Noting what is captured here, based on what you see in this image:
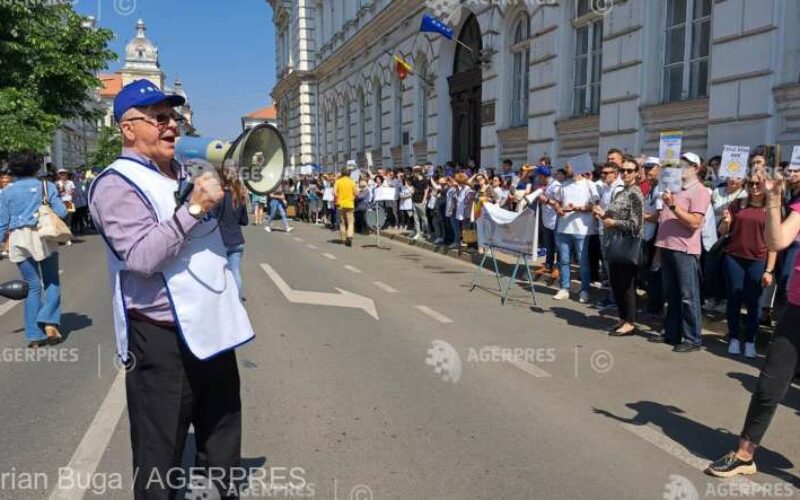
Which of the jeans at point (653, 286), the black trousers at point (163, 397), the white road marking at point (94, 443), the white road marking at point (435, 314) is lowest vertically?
the white road marking at point (94, 443)

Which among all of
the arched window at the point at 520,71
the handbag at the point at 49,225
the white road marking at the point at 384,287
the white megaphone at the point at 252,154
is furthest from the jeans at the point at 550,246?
the white megaphone at the point at 252,154

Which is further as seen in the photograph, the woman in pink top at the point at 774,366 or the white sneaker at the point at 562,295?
the white sneaker at the point at 562,295

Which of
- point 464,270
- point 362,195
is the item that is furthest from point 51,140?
point 464,270

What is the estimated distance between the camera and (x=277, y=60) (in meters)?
57.9

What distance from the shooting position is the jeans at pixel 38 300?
22.4 ft

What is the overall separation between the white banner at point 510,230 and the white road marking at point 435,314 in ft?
5.59

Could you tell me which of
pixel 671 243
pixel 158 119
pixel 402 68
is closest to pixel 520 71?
pixel 402 68

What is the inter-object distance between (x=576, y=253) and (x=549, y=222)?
1.27 metres

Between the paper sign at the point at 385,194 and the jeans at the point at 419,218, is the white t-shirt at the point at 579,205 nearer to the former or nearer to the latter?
the jeans at the point at 419,218

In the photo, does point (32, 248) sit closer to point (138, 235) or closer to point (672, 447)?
point (138, 235)

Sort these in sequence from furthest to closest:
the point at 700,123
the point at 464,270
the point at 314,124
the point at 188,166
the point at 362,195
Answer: the point at 314,124
the point at 362,195
the point at 464,270
the point at 700,123
the point at 188,166

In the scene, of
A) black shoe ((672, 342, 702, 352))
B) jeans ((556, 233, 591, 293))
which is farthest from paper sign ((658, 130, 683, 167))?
jeans ((556, 233, 591, 293))

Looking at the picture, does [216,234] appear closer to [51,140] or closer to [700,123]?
[700,123]

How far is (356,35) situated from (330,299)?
26.7 metres
